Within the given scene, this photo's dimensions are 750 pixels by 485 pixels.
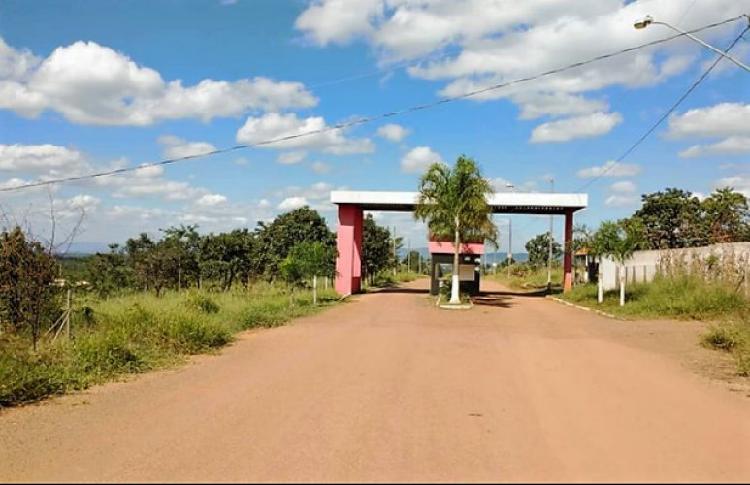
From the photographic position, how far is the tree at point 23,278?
1137 cm

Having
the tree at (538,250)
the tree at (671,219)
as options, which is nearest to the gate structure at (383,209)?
the tree at (671,219)

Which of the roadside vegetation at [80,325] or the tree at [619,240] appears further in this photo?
the tree at [619,240]

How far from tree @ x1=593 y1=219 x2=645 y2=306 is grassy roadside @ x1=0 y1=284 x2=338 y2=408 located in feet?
47.6

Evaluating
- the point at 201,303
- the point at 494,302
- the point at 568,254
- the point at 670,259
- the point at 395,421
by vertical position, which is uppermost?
the point at 568,254

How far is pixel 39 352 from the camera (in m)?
10.3

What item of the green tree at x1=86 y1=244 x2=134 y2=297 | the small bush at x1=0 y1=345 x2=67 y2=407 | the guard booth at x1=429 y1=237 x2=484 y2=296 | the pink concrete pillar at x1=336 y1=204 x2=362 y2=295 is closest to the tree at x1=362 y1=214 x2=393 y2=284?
the pink concrete pillar at x1=336 y1=204 x2=362 y2=295

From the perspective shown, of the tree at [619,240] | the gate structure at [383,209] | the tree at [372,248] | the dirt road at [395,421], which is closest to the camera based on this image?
the dirt road at [395,421]

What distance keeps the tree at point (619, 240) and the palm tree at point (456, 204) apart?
503 cm

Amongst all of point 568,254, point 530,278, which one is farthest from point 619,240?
point 530,278

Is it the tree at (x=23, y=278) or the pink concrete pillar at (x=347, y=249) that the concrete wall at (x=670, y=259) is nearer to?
the pink concrete pillar at (x=347, y=249)

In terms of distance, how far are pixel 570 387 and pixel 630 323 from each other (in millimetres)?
12440

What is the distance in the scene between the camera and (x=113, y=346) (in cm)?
1109

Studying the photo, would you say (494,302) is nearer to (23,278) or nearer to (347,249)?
(347,249)

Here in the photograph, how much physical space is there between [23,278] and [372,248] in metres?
40.9
